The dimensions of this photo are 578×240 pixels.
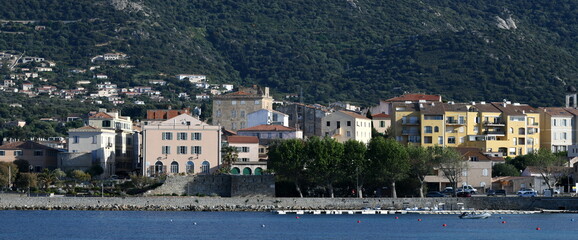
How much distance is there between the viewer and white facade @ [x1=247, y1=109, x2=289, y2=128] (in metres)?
135

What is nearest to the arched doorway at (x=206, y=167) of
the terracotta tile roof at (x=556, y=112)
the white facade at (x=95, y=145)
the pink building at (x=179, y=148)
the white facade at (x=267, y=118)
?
the pink building at (x=179, y=148)

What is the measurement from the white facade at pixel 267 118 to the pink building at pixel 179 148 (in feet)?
67.6

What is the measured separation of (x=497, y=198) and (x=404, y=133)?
1040 inches

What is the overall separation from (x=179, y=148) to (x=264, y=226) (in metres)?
22.9

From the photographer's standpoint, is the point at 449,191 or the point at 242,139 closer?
the point at 449,191

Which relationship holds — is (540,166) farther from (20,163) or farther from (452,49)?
(452,49)

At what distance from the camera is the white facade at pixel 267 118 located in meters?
135

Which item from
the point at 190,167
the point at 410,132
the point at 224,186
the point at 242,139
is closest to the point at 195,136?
the point at 190,167

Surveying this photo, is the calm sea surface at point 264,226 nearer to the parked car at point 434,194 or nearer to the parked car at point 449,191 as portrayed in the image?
the parked car at point 434,194

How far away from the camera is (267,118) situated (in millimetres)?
135125

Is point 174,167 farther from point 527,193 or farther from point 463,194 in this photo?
point 527,193

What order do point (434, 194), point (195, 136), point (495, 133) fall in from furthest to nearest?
point (495, 133), point (195, 136), point (434, 194)

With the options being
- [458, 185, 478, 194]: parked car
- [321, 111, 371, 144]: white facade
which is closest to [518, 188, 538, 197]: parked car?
[458, 185, 478, 194]: parked car

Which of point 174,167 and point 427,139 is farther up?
point 427,139
